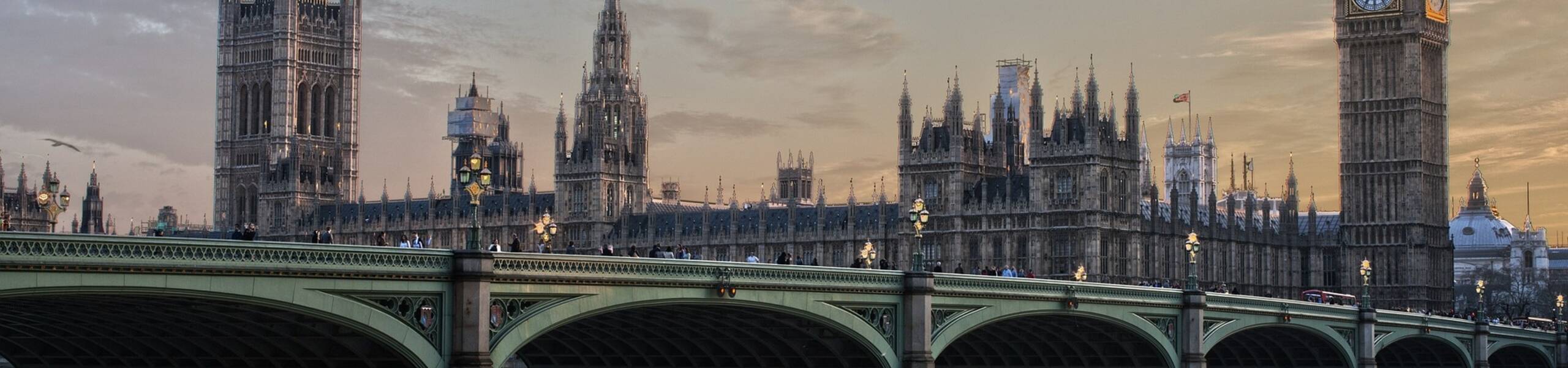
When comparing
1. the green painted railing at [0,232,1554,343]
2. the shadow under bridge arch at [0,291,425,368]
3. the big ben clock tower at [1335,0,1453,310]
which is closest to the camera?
the green painted railing at [0,232,1554,343]

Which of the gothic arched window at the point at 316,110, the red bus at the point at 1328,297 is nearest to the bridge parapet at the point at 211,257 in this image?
the red bus at the point at 1328,297

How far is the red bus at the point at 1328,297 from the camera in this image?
3750 inches

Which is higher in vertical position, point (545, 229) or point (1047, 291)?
point (545, 229)

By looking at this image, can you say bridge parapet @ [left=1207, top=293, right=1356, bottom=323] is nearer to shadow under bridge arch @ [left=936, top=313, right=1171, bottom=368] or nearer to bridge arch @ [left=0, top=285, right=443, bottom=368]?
shadow under bridge arch @ [left=936, top=313, right=1171, bottom=368]

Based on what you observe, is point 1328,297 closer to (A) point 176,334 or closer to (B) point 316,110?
(A) point 176,334

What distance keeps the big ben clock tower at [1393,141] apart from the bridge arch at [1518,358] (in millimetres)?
22585

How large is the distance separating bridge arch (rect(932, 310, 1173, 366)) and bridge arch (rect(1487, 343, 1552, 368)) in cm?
4291

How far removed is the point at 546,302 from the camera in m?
45.7

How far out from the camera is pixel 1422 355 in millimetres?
105438

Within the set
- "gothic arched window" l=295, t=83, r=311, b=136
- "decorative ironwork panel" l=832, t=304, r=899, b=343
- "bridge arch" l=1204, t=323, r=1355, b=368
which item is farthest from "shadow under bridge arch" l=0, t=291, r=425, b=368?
"gothic arched window" l=295, t=83, r=311, b=136

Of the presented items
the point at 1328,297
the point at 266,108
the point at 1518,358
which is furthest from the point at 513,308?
the point at 266,108

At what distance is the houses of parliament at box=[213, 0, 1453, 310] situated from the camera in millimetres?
129375

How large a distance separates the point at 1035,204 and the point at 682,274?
82642mm

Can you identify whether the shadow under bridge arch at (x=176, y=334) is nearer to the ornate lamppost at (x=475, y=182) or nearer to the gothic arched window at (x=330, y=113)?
the ornate lamppost at (x=475, y=182)
